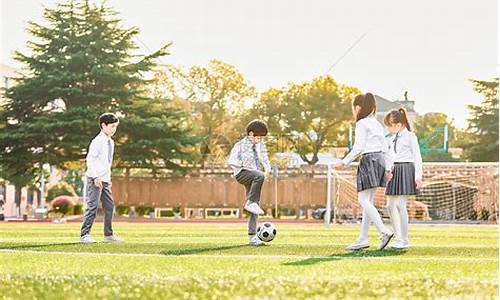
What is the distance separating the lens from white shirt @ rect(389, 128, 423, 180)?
8727 millimetres

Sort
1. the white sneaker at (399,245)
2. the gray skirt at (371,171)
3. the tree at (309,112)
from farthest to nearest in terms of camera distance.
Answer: the tree at (309,112) → the white sneaker at (399,245) → the gray skirt at (371,171)

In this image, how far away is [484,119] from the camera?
3916 centimetres

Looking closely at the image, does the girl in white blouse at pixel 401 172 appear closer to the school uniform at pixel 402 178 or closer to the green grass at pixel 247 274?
the school uniform at pixel 402 178

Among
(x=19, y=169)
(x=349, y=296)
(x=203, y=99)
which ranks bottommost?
Answer: (x=349, y=296)

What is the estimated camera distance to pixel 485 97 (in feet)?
130

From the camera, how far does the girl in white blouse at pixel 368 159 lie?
26.3 ft

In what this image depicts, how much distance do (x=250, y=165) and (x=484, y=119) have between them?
3134 cm

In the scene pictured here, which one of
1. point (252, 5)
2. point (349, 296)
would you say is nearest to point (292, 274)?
point (349, 296)

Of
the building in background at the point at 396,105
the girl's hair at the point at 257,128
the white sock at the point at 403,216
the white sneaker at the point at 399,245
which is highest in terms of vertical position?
the building in background at the point at 396,105

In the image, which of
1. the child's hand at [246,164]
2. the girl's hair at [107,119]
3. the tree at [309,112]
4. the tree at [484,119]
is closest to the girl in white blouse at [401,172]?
the child's hand at [246,164]

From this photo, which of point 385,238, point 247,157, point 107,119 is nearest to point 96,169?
point 107,119

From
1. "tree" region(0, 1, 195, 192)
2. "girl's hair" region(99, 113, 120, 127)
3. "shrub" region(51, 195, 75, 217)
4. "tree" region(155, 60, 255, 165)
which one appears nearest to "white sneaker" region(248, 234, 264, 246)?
"girl's hair" region(99, 113, 120, 127)

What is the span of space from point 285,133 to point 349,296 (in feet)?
115

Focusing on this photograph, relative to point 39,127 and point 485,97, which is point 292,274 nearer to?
point 39,127
